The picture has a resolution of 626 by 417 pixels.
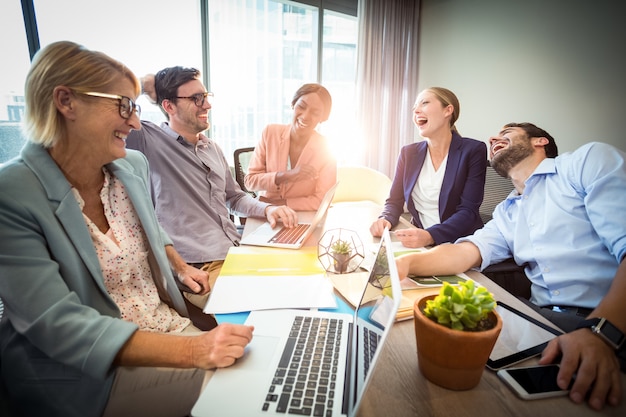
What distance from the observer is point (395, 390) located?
2.13 feet

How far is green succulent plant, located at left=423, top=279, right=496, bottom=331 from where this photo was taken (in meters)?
0.60

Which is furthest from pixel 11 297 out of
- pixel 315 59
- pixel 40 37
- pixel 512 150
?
pixel 315 59

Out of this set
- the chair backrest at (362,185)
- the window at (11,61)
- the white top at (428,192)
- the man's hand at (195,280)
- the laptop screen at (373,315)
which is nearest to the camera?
the laptop screen at (373,315)

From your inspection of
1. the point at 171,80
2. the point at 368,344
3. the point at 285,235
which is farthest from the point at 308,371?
the point at 171,80

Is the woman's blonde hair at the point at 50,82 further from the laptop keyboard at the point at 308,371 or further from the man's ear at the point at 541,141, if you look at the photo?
the man's ear at the point at 541,141

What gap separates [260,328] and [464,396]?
0.47m

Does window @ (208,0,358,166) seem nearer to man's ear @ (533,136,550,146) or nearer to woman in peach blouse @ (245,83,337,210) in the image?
woman in peach blouse @ (245,83,337,210)

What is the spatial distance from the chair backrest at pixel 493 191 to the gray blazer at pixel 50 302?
2.33 m

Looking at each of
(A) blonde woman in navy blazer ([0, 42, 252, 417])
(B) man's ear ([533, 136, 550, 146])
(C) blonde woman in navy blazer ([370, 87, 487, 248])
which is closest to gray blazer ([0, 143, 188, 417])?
(A) blonde woman in navy blazer ([0, 42, 252, 417])

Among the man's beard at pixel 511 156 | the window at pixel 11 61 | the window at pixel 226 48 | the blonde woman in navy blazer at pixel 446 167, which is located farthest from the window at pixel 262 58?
the man's beard at pixel 511 156

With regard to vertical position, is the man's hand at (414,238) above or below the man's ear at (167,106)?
below

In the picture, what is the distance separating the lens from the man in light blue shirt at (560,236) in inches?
43.3

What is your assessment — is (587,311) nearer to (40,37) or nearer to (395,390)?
(395,390)

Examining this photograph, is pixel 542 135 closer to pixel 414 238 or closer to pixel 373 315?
pixel 414 238
